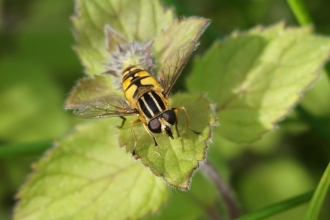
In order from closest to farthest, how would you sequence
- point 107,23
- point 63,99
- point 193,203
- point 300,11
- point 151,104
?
point 151,104 < point 107,23 < point 300,11 < point 193,203 < point 63,99

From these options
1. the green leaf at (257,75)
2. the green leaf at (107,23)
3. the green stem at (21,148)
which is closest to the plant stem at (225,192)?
the green leaf at (257,75)

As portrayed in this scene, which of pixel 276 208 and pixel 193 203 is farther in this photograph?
pixel 193 203

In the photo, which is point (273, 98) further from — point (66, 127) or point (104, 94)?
point (66, 127)

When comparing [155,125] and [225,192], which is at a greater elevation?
[155,125]

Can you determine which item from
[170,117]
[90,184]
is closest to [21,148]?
[90,184]

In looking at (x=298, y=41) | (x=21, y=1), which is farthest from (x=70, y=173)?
(x=21, y=1)

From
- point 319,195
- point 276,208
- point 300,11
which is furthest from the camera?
point 300,11

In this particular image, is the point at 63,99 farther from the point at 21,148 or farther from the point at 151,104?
the point at 151,104
